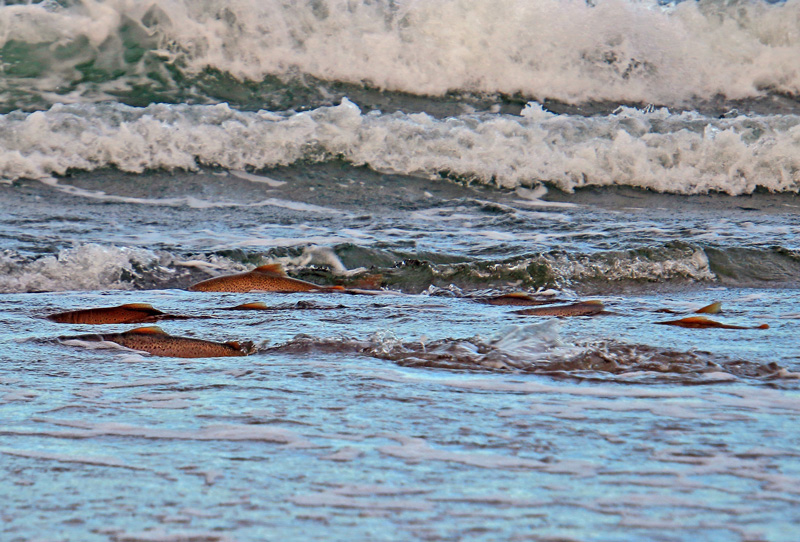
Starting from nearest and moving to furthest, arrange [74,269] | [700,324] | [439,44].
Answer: [700,324] < [74,269] < [439,44]

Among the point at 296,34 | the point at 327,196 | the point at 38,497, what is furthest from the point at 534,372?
the point at 296,34

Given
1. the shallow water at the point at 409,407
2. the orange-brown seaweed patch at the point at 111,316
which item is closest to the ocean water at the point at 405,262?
the shallow water at the point at 409,407

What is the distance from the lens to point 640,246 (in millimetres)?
4496

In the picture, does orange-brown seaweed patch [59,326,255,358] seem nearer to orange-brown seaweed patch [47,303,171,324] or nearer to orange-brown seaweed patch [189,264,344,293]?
orange-brown seaweed patch [47,303,171,324]

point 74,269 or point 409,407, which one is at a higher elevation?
point 409,407

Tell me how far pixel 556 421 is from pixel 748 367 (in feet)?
2.42

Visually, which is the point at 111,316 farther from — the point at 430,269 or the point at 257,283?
the point at 430,269

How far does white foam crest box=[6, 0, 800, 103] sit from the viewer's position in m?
9.02

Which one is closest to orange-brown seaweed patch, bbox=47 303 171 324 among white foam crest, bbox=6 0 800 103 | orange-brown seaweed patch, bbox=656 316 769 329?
orange-brown seaweed patch, bbox=656 316 769 329

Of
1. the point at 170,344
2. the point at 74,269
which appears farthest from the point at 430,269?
the point at 170,344

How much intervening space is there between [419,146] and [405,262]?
3290mm

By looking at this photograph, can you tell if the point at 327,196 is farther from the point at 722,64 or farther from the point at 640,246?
the point at 722,64

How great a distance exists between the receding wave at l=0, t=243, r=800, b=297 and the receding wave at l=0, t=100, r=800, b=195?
2810 mm

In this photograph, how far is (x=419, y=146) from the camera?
24.2 ft
